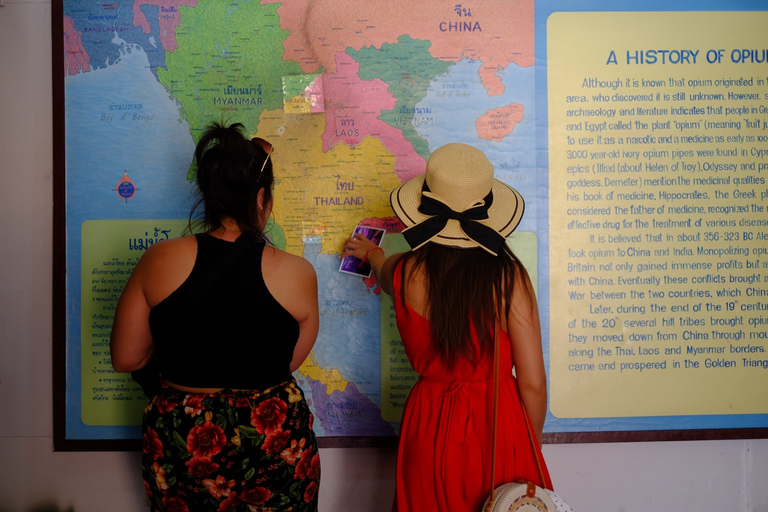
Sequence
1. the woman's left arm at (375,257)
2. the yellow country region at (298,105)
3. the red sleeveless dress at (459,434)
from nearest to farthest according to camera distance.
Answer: the red sleeveless dress at (459,434)
the woman's left arm at (375,257)
the yellow country region at (298,105)

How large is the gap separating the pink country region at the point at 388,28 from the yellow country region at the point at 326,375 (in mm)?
A: 1184

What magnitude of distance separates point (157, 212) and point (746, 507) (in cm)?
273

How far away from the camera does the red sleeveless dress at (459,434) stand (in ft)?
4.82

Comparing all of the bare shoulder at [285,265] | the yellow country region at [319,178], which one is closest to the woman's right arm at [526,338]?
the bare shoulder at [285,265]

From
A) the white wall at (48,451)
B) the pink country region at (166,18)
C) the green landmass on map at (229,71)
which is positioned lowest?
the white wall at (48,451)

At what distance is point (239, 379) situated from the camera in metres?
1.41

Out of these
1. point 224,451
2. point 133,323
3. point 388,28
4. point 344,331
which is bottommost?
point 224,451

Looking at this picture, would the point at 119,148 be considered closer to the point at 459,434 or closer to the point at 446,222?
the point at 446,222

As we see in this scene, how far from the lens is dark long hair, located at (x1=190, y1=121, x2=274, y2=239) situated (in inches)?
54.7

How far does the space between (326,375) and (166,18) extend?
1.56 metres

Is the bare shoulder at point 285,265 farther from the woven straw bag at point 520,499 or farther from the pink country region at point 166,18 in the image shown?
the pink country region at point 166,18

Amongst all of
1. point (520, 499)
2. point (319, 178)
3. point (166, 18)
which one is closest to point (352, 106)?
point (319, 178)

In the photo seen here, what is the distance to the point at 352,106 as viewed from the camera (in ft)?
6.89

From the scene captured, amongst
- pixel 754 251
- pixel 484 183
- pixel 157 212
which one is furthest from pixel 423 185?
pixel 754 251
